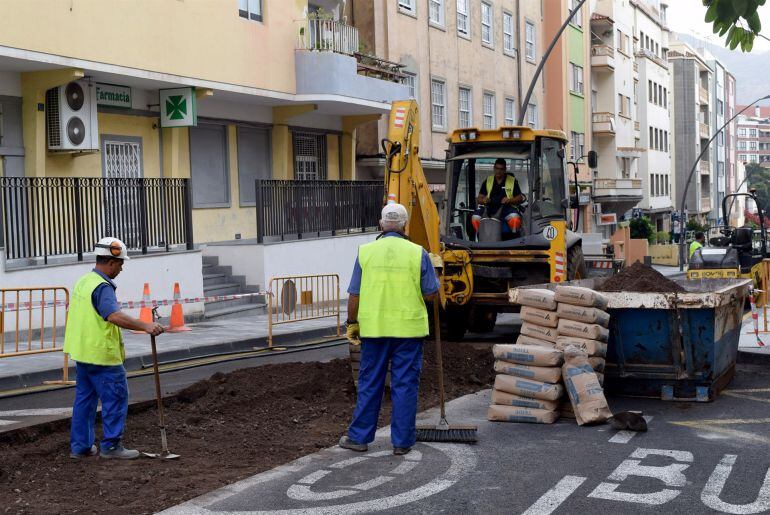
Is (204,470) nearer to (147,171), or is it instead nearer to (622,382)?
(622,382)

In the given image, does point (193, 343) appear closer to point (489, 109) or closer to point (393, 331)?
point (393, 331)

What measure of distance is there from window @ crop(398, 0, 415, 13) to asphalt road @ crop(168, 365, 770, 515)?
22211mm

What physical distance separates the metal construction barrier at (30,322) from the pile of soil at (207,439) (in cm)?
277

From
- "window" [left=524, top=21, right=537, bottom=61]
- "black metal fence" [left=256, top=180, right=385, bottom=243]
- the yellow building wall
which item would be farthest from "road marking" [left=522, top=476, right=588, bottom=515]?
"window" [left=524, top=21, right=537, bottom=61]

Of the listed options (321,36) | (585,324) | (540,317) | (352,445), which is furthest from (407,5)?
(352,445)

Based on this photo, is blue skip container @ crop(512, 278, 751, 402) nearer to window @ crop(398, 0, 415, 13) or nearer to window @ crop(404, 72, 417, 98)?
window @ crop(404, 72, 417, 98)

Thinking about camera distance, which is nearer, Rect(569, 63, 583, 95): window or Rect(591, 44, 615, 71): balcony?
Rect(569, 63, 583, 95): window

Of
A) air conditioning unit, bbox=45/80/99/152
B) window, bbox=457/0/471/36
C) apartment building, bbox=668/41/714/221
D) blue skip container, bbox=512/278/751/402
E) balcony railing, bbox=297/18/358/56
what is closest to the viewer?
blue skip container, bbox=512/278/751/402

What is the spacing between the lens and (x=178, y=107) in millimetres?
20375

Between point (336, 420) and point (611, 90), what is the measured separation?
1939 inches

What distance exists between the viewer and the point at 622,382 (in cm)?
1020

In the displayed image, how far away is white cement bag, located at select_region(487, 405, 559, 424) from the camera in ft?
29.3

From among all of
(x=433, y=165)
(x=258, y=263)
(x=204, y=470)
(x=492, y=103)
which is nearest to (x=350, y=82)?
(x=258, y=263)

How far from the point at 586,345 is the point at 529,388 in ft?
2.43
